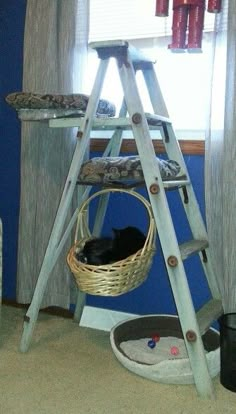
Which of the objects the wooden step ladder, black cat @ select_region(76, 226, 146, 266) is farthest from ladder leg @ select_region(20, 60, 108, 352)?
black cat @ select_region(76, 226, 146, 266)

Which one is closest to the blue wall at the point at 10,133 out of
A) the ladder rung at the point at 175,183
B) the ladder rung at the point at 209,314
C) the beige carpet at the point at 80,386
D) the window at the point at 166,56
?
the window at the point at 166,56

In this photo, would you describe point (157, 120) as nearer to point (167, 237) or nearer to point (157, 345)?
point (167, 237)

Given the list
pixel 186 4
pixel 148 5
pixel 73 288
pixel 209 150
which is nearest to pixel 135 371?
pixel 73 288

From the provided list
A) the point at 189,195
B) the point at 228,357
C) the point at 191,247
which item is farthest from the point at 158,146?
the point at 228,357

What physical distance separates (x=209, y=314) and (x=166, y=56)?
3.47 ft

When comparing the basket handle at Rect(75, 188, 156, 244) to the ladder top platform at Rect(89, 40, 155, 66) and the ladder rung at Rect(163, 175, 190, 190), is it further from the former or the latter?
the ladder top platform at Rect(89, 40, 155, 66)

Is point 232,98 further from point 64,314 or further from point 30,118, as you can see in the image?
point 64,314

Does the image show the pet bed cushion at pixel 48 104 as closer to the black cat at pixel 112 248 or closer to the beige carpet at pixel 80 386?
the black cat at pixel 112 248

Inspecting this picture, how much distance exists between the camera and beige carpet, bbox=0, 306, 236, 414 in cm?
138

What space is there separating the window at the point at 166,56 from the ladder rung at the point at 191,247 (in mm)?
440

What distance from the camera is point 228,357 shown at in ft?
4.84

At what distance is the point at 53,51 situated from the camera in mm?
1964

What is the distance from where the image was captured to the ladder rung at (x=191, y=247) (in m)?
1.52

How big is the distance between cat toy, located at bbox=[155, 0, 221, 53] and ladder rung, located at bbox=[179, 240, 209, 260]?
2.32 feet
